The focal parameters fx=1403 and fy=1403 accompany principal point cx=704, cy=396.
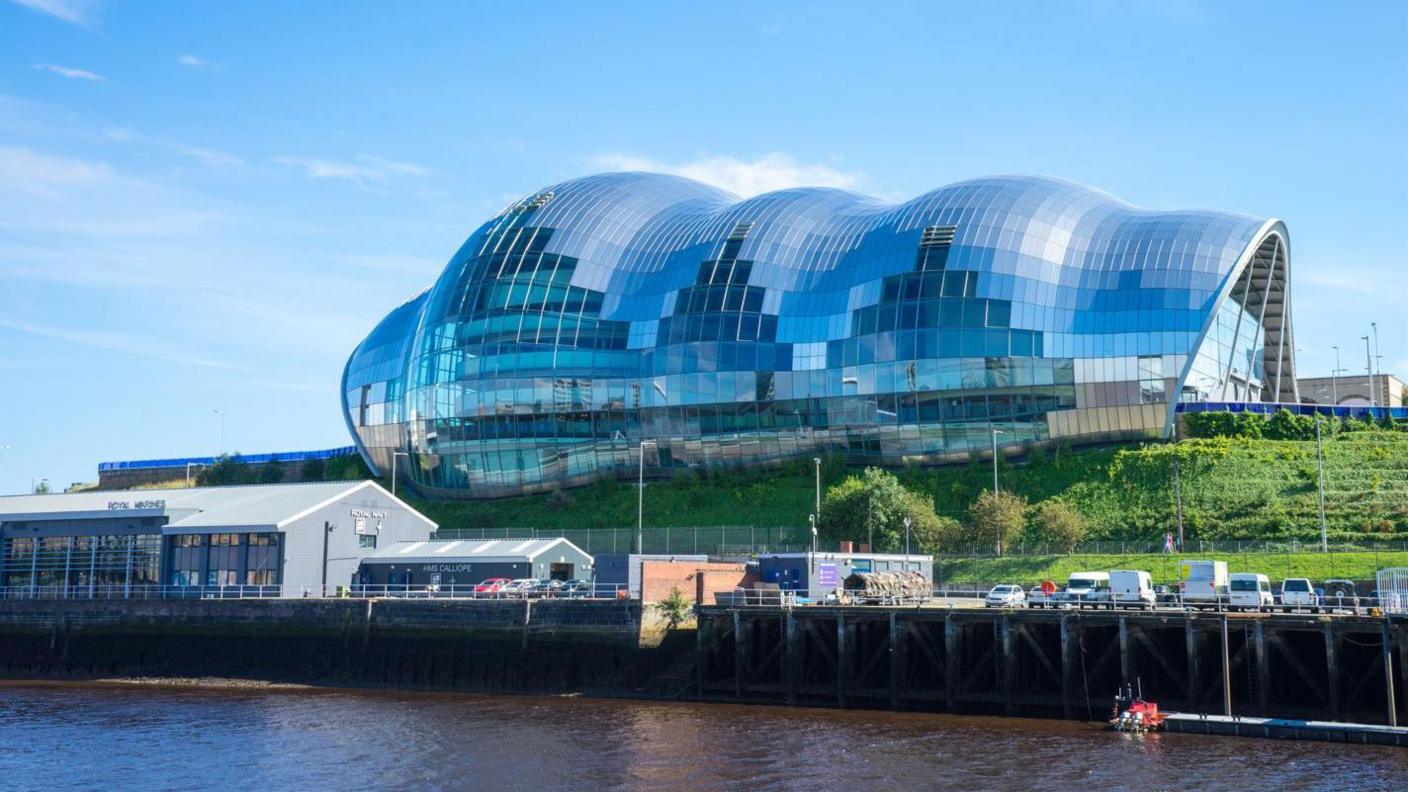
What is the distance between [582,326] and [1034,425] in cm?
3746

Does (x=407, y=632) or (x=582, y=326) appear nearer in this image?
(x=407, y=632)

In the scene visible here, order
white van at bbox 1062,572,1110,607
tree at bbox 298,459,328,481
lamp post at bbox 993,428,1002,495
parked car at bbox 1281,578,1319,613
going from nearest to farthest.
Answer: parked car at bbox 1281,578,1319,613 < white van at bbox 1062,572,1110,607 < lamp post at bbox 993,428,1002,495 < tree at bbox 298,459,328,481

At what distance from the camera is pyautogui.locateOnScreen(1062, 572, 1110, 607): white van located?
2314 inches

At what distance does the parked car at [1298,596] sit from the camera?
53.6m

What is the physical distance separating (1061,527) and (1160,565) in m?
7.44

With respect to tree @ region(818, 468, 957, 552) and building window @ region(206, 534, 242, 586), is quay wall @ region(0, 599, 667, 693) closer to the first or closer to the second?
building window @ region(206, 534, 242, 586)

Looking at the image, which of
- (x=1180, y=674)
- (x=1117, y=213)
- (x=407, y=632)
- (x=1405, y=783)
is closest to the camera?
(x=1405, y=783)

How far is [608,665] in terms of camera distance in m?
63.8

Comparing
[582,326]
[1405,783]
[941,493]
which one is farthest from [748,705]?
[582,326]

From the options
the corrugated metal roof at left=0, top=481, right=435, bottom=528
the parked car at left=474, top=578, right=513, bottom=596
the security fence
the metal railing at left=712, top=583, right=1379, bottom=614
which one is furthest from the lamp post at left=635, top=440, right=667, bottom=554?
the metal railing at left=712, top=583, right=1379, bottom=614

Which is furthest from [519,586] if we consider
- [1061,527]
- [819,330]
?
[819,330]

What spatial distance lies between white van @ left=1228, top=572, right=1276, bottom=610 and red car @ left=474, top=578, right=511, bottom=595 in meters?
36.2

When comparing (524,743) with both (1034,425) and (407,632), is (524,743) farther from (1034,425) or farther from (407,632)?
(1034,425)

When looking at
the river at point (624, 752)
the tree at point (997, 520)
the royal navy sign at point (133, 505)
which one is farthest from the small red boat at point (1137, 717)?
the royal navy sign at point (133, 505)
